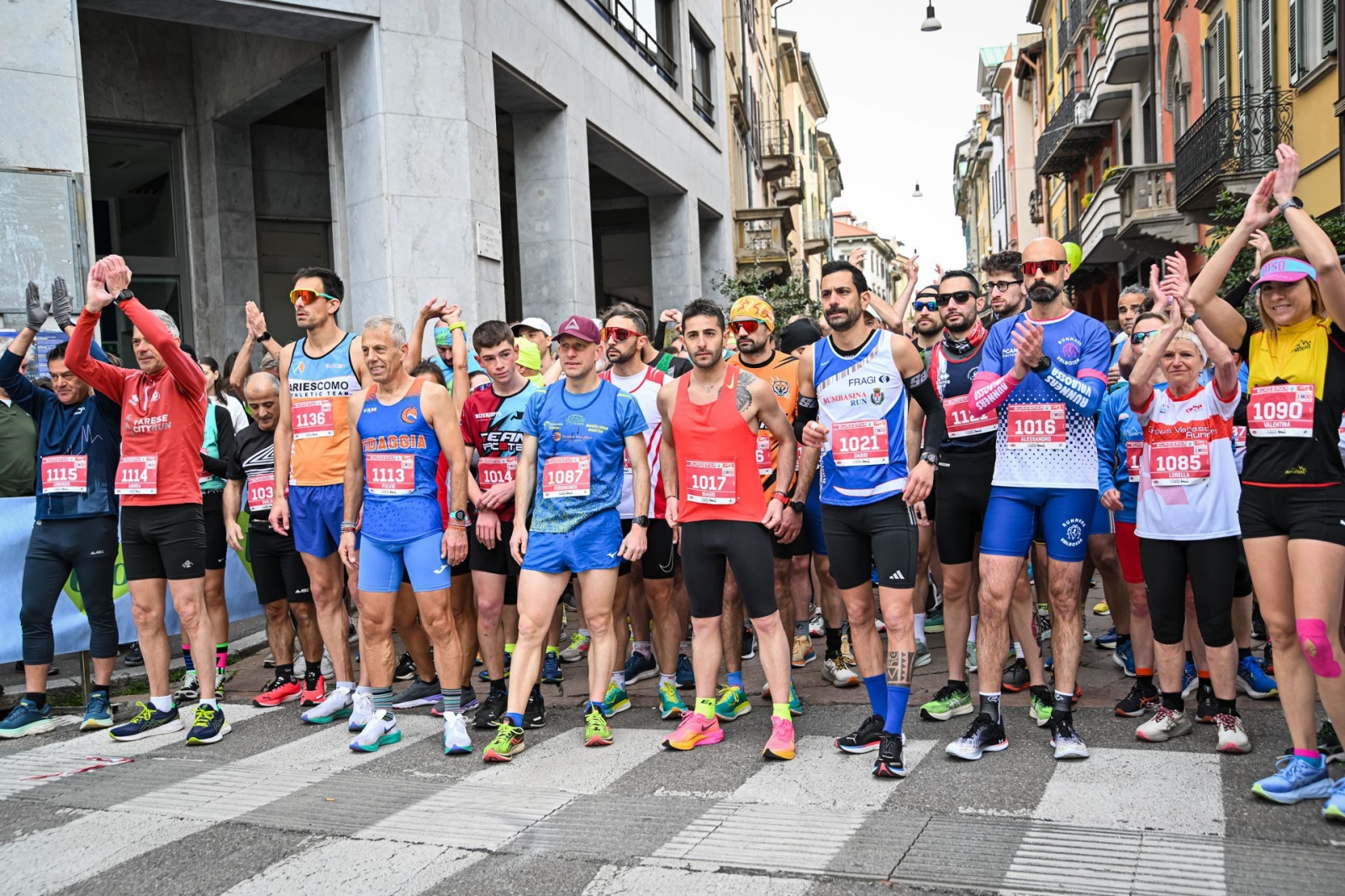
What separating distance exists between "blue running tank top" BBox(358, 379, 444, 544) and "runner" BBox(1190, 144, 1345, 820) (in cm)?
389

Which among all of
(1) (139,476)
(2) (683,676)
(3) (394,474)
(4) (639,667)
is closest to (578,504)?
(3) (394,474)

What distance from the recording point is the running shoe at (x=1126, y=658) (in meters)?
7.09

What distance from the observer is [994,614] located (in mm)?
5730

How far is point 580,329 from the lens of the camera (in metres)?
6.22

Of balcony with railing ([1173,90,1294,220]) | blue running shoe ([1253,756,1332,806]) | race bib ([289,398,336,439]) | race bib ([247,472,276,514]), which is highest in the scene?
balcony with railing ([1173,90,1294,220])

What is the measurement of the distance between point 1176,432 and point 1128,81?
81.8ft

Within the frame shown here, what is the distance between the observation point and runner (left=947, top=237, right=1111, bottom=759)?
5.67m

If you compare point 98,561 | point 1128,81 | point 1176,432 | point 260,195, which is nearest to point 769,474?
point 1176,432

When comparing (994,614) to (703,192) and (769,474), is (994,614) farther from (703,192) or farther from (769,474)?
(703,192)

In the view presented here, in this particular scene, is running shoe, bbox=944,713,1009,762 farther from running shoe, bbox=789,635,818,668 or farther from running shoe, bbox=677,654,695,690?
running shoe, bbox=789,635,818,668

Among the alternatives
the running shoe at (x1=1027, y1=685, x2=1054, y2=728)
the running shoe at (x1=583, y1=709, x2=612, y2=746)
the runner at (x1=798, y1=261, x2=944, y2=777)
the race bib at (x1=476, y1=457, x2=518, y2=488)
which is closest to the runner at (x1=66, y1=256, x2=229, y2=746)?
the race bib at (x1=476, y1=457, x2=518, y2=488)

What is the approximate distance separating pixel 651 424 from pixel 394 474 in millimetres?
1582

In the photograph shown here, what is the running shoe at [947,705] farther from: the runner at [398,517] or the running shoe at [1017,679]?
the runner at [398,517]

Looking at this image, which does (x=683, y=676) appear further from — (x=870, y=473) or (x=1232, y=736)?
(x=1232, y=736)
